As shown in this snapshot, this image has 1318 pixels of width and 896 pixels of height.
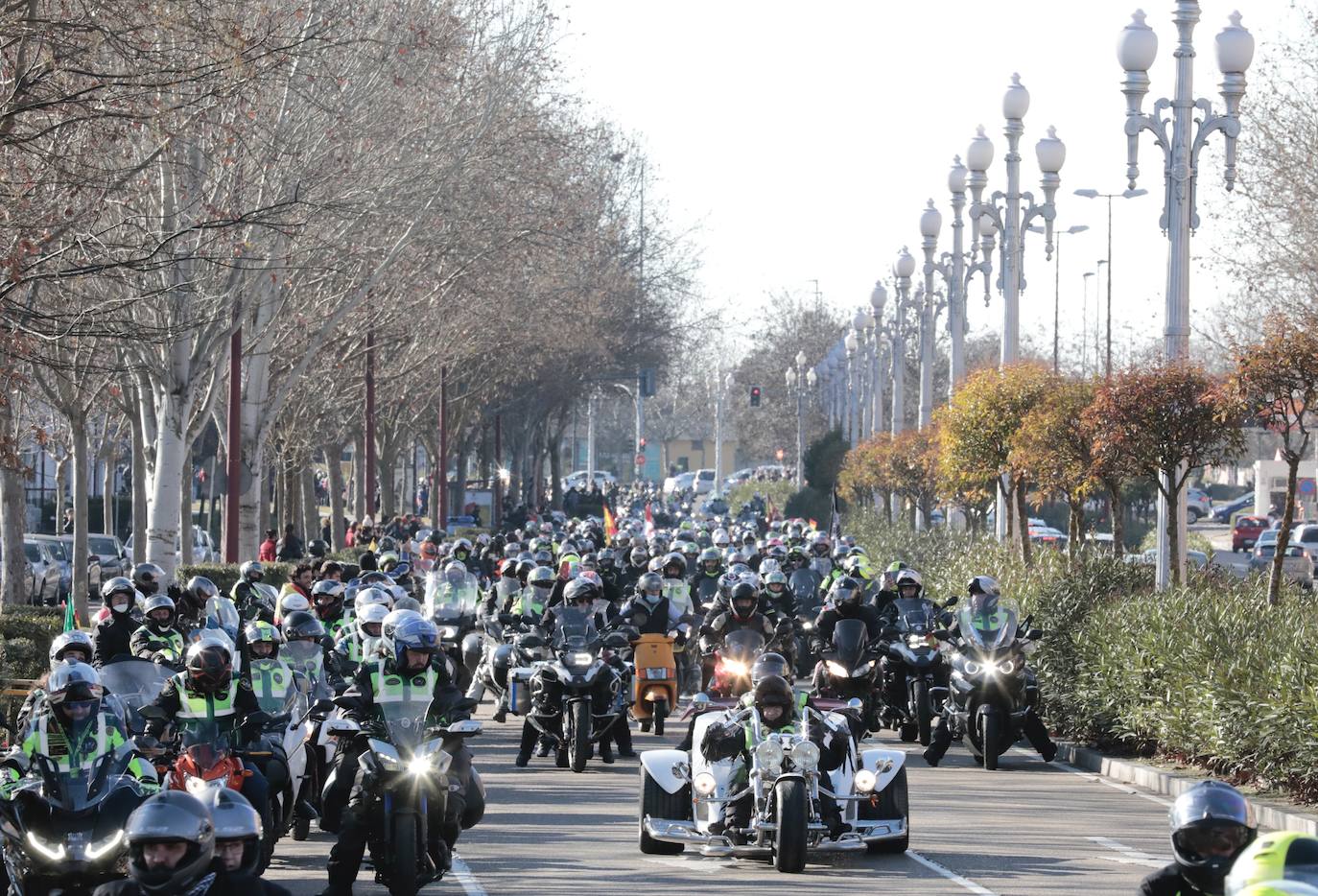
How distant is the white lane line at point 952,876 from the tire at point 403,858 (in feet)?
10.4

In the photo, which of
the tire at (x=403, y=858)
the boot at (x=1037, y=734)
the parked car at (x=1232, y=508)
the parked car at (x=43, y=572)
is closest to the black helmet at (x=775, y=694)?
the tire at (x=403, y=858)

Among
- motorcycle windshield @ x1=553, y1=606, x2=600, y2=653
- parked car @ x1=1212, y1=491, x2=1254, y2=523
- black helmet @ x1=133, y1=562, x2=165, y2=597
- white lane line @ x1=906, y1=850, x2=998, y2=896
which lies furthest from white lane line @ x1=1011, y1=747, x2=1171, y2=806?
parked car @ x1=1212, y1=491, x2=1254, y2=523

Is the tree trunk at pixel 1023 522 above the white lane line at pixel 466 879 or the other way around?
above

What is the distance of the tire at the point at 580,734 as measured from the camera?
19.1 meters

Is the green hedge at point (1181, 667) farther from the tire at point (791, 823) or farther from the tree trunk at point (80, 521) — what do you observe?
the tree trunk at point (80, 521)

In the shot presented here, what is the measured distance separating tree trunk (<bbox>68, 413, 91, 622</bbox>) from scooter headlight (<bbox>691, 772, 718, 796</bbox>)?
68.4ft

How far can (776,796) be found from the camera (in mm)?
13117

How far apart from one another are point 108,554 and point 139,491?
12785 mm

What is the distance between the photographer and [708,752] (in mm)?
13797

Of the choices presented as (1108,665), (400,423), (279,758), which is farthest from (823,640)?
(400,423)

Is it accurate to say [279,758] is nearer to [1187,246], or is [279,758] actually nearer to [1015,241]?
[1187,246]

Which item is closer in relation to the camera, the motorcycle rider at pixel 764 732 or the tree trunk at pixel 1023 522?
the motorcycle rider at pixel 764 732

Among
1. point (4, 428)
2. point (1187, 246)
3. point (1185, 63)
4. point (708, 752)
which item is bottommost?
point (708, 752)

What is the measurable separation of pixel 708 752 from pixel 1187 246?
11049 millimetres
